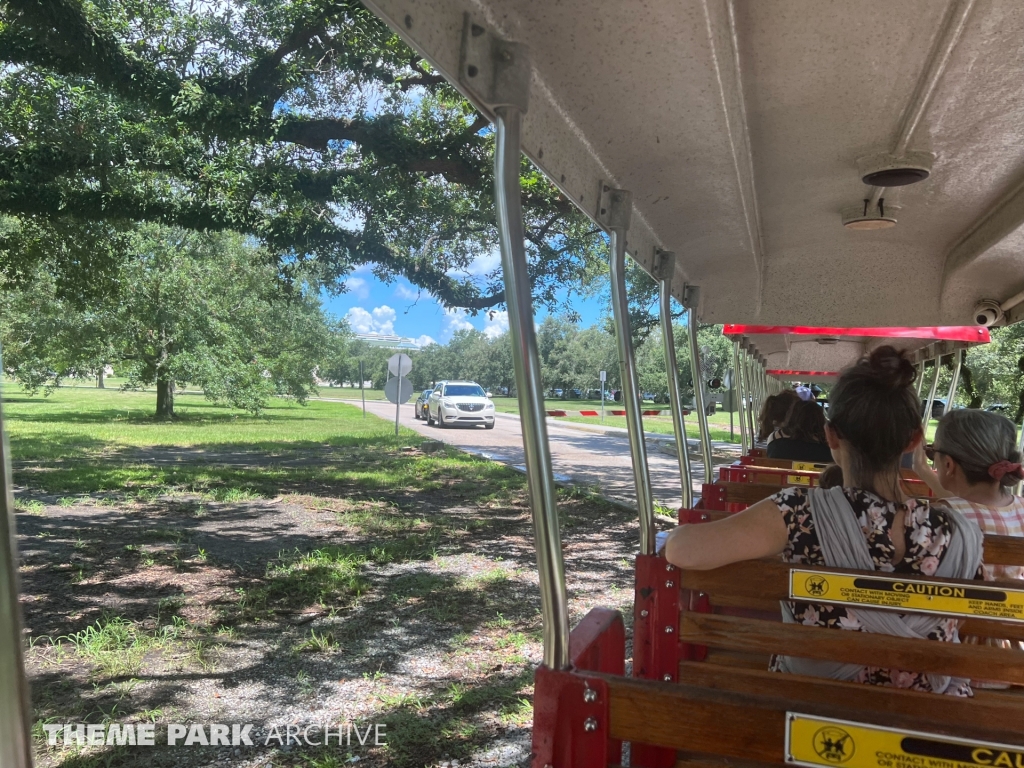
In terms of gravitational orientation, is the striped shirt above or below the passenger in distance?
below

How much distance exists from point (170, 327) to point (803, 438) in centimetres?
2197

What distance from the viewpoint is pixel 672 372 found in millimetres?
2664

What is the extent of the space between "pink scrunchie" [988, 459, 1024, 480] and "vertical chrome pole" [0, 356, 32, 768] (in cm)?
245

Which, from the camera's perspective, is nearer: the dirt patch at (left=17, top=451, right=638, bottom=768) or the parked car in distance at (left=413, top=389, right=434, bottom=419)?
the dirt patch at (left=17, top=451, right=638, bottom=768)

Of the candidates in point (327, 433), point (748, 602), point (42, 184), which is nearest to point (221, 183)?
point (42, 184)

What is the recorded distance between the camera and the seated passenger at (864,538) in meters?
1.68

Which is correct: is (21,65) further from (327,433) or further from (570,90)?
(327,433)

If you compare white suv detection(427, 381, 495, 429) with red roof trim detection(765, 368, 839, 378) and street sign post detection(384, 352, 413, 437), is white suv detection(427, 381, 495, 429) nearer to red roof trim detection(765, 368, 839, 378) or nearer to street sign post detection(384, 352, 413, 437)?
street sign post detection(384, 352, 413, 437)

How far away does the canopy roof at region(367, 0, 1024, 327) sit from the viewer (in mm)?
1298

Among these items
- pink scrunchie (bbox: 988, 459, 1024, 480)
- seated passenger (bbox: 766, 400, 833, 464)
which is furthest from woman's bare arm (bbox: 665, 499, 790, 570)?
seated passenger (bbox: 766, 400, 833, 464)

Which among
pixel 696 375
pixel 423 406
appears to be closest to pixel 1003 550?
pixel 696 375

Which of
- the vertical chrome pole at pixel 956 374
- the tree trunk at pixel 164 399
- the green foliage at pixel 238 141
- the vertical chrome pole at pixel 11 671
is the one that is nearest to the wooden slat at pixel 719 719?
the vertical chrome pole at pixel 11 671

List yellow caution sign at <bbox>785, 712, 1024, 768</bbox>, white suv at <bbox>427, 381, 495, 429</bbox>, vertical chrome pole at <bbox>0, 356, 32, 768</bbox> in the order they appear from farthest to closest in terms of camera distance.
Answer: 1. white suv at <bbox>427, 381, 495, 429</bbox>
2. yellow caution sign at <bbox>785, 712, 1024, 768</bbox>
3. vertical chrome pole at <bbox>0, 356, 32, 768</bbox>

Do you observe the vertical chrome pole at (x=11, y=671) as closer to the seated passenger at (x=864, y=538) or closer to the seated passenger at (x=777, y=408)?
the seated passenger at (x=864, y=538)
